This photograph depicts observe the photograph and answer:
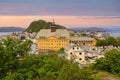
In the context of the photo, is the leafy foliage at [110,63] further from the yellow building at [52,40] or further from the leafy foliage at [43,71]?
the yellow building at [52,40]

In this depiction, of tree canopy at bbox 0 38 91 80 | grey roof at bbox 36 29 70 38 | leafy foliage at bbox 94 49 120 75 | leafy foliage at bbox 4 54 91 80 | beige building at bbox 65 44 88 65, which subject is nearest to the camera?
leafy foliage at bbox 4 54 91 80

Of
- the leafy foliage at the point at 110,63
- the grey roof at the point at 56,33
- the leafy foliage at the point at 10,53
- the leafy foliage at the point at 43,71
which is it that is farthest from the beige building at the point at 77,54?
the grey roof at the point at 56,33

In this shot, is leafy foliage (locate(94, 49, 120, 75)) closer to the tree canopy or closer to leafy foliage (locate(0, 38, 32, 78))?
the tree canopy

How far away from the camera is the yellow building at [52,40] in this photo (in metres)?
80.1

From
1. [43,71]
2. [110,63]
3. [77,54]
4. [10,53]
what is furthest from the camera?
[77,54]

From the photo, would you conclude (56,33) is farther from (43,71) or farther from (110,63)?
(43,71)

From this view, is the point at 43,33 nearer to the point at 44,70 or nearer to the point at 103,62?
the point at 103,62

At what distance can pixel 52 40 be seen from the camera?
80688 mm

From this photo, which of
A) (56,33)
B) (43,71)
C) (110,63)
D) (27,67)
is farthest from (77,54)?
(56,33)

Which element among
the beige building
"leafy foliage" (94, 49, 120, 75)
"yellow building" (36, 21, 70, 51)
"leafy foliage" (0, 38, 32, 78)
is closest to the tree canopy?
"leafy foliage" (0, 38, 32, 78)

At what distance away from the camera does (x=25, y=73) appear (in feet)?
77.7

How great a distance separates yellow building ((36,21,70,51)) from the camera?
8006 centimetres

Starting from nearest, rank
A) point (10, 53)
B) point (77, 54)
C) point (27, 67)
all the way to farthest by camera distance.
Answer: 1. point (10, 53)
2. point (27, 67)
3. point (77, 54)

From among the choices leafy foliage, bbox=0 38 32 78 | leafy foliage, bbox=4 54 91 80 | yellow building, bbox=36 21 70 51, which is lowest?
yellow building, bbox=36 21 70 51
